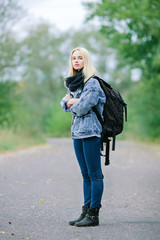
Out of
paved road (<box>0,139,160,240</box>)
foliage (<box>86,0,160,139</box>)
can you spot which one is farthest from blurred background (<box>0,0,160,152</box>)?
paved road (<box>0,139,160,240</box>)

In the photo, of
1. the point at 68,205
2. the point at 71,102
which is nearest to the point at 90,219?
the point at 68,205

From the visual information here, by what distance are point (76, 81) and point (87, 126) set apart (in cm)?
56

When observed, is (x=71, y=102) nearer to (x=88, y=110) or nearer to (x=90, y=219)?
(x=88, y=110)

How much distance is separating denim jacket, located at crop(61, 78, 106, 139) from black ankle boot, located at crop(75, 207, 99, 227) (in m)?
0.88

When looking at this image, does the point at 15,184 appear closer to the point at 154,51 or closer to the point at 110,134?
the point at 110,134

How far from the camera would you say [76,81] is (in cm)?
432

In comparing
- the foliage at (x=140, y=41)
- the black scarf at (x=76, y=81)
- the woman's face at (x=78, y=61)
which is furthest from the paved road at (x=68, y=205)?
the foliage at (x=140, y=41)

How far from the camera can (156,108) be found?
70.1ft

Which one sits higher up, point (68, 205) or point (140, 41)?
point (140, 41)

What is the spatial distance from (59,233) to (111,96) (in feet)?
5.40

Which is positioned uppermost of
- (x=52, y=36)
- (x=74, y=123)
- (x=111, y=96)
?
(x=52, y=36)

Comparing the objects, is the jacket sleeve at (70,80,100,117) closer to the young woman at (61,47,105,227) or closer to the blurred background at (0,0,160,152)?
the young woman at (61,47,105,227)

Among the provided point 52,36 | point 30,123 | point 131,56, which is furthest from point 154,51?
point 52,36

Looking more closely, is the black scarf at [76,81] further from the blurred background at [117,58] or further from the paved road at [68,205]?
the blurred background at [117,58]
